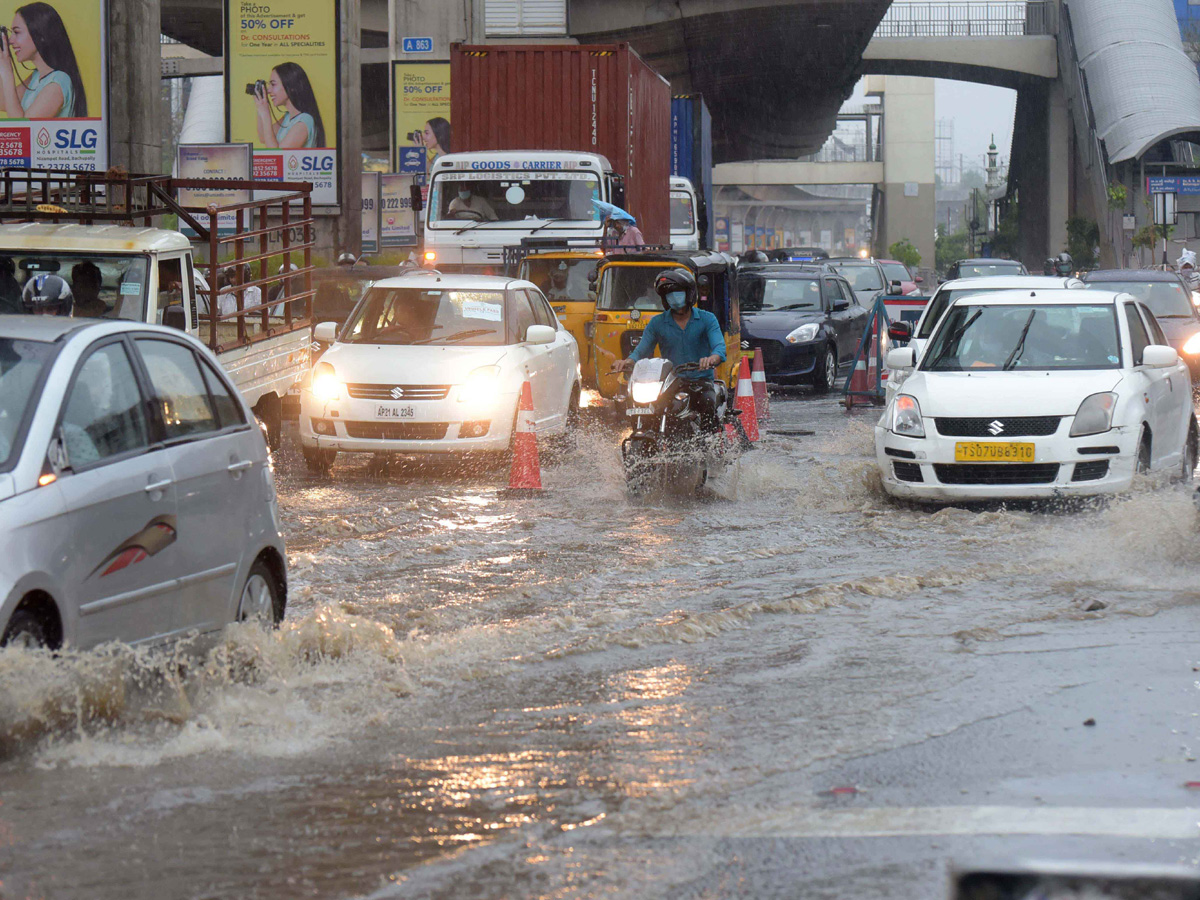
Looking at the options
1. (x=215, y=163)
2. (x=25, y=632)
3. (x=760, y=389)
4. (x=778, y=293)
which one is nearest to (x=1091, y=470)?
(x=25, y=632)

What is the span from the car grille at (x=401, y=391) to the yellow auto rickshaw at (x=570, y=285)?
677 cm

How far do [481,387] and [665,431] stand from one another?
190 cm

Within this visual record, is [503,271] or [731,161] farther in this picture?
[731,161]

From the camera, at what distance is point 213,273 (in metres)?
12.4

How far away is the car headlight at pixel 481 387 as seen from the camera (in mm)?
13078

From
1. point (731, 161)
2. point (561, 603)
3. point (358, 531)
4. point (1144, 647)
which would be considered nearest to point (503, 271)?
point (358, 531)

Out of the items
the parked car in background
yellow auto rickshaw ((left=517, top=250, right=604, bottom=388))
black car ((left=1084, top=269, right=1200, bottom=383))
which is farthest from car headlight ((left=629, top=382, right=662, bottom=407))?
the parked car in background

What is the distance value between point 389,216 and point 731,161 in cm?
6675

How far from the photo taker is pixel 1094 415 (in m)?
10.9

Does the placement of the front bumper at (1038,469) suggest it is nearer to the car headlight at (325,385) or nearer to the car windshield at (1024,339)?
the car windshield at (1024,339)

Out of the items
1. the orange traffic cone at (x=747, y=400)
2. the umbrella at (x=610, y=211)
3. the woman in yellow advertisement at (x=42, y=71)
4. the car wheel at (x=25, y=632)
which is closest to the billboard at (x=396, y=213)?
the woman in yellow advertisement at (x=42, y=71)

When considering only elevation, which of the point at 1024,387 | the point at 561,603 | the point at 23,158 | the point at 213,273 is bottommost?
the point at 561,603

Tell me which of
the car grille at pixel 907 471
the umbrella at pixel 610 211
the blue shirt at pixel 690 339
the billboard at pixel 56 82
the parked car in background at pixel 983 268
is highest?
the billboard at pixel 56 82

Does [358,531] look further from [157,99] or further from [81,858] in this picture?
[157,99]
